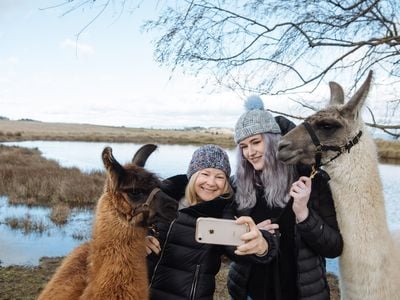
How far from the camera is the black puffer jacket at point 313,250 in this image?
2559mm

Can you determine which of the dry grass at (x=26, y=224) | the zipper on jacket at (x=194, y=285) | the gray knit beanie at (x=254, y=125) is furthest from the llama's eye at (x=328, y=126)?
the dry grass at (x=26, y=224)

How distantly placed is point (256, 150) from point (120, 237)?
1086mm

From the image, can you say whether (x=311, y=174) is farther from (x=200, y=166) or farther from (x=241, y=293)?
(x=241, y=293)

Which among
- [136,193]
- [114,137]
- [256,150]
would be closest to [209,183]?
[256,150]

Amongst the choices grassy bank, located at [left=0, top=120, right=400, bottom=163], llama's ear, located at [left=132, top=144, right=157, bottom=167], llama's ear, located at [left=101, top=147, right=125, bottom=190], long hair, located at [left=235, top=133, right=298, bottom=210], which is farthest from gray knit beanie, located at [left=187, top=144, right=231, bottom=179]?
grassy bank, located at [left=0, top=120, right=400, bottom=163]

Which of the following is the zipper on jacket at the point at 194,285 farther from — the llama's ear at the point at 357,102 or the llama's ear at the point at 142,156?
the llama's ear at the point at 357,102

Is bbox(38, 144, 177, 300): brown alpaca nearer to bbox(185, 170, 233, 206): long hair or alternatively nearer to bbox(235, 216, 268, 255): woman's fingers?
bbox(185, 170, 233, 206): long hair

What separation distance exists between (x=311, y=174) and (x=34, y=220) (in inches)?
420

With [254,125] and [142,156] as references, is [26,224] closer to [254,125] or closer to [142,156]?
[142,156]

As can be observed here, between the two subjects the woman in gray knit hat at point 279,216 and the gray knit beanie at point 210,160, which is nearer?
the woman in gray knit hat at point 279,216

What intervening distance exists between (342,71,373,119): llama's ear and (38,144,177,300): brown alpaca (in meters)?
1.39

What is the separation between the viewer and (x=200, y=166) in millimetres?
2836

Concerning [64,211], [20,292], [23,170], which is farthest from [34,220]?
[23,170]

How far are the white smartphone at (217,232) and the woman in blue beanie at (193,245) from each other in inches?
15.4
